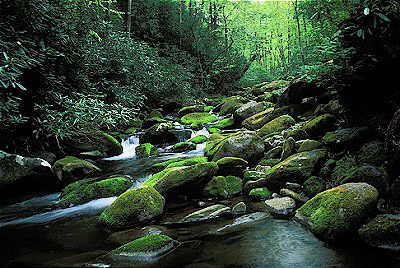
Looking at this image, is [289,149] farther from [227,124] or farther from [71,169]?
[227,124]

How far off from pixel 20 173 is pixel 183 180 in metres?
4.32

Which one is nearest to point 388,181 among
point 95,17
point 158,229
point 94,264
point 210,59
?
point 158,229

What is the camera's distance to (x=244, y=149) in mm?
6660

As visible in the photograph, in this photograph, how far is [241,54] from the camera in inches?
1113

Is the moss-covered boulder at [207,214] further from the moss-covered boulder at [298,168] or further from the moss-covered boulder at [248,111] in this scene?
the moss-covered boulder at [248,111]

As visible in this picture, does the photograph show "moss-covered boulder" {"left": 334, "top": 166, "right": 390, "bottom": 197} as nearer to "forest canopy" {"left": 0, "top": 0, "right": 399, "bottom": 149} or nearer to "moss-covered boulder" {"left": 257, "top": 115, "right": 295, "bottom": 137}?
"forest canopy" {"left": 0, "top": 0, "right": 399, "bottom": 149}

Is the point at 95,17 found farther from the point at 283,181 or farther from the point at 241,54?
the point at 241,54

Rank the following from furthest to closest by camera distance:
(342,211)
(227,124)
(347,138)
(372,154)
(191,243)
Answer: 1. (227,124)
2. (347,138)
3. (372,154)
4. (191,243)
5. (342,211)

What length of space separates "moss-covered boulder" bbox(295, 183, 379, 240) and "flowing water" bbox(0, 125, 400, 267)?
0.19 metres

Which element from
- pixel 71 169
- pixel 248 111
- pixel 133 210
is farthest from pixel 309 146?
pixel 71 169

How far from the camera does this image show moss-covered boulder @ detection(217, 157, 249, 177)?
19.8 ft

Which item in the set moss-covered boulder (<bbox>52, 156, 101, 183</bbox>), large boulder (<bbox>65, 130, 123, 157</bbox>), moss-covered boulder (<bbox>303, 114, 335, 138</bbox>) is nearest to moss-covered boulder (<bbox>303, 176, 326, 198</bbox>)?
moss-covered boulder (<bbox>303, 114, 335, 138</bbox>)

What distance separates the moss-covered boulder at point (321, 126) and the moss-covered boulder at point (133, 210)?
15.3 feet

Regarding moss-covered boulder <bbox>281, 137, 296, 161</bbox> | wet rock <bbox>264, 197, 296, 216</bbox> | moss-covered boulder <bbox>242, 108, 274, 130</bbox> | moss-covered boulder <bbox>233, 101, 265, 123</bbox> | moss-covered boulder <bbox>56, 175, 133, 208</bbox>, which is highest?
moss-covered boulder <bbox>233, 101, 265, 123</bbox>
